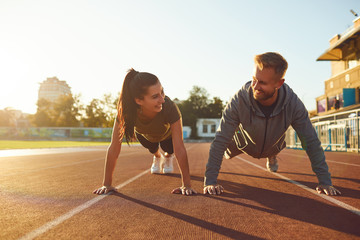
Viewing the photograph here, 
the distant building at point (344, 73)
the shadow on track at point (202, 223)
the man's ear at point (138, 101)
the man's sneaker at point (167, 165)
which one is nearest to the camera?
the shadow on track at point (202, 223)

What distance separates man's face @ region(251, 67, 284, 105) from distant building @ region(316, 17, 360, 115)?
24684 millimetres

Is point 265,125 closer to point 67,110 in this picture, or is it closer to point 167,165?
point 167,165

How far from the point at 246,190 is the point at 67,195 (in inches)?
98.1

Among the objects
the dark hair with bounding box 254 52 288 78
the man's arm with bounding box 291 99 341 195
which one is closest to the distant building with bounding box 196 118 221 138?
the man's arm with bounding box 291 99 341 195

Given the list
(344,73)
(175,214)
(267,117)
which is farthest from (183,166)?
(344,73)

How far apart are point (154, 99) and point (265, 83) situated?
4.73 ft

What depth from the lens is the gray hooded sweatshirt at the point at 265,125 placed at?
341 centimetres

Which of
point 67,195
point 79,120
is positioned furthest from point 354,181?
point 79,120

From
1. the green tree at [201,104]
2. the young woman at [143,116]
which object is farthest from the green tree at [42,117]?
the young woman at [143,116]

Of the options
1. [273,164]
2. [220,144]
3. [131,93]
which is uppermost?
[131,93]

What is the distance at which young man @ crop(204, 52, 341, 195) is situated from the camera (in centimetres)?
321

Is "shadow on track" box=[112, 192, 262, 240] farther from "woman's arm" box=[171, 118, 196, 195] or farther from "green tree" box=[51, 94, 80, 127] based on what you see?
"green tree" box=[51, 94, 80, 127]

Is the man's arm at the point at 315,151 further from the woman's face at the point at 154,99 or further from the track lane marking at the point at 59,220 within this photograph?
the track lane marking at the point at 59,220

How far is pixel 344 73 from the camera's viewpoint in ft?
90.9
